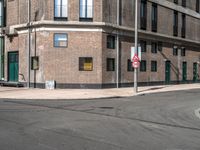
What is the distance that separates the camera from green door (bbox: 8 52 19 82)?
34.2 m

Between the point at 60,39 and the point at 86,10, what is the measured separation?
3.09 meters

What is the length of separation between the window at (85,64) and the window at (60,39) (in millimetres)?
1749

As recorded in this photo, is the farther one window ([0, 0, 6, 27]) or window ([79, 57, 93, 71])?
→ window ([0, 0, 6, 27])

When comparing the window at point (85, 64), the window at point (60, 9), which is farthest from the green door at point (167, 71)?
the window at point (60, 9)

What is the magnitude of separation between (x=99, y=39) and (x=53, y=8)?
169 inches

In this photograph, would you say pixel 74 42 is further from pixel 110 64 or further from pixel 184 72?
pixel 184 72

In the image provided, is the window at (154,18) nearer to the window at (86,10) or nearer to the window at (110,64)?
the window at (110,64)

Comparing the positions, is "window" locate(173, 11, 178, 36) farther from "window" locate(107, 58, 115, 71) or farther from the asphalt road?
the asphalt road

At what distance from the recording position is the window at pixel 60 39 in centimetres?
3086

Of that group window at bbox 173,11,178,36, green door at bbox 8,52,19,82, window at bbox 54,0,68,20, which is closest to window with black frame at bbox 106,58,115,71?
window at bbox 54,0,68,20

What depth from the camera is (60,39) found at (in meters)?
30.9

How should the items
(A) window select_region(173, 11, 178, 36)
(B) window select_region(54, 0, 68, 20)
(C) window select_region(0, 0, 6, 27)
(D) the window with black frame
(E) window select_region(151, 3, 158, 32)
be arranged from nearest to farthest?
(B) window select_region(54, 0, 68, 20)
(D) the window with black frame
(C) window select_region(0, 0, 6, 27)
(E) window select_region(151, 3, 158, 32)
(A) window select_region(173, 11, 178, 36)

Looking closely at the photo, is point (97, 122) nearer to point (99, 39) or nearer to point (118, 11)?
point (99, 39)

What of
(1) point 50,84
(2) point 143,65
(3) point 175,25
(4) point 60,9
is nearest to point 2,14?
(4) point 60,9
